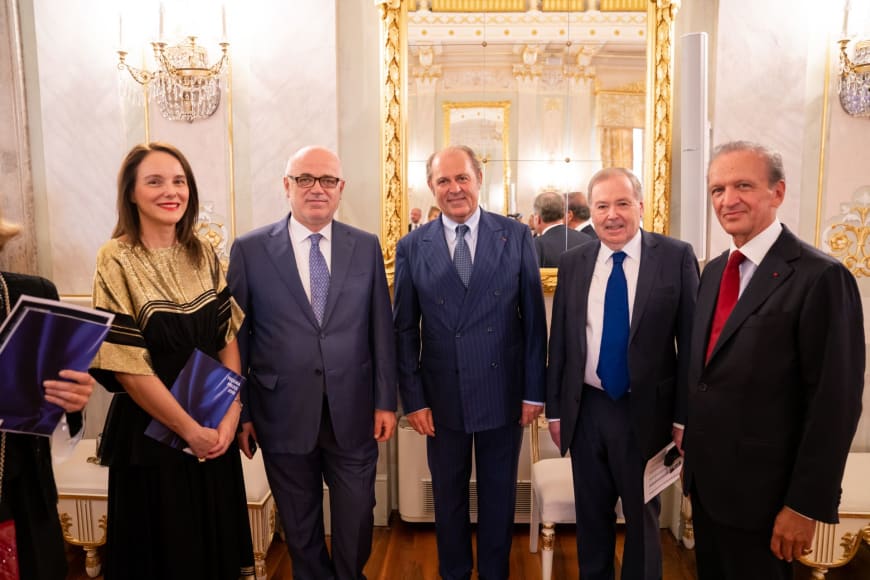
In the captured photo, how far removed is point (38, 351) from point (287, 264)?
2.49 ft

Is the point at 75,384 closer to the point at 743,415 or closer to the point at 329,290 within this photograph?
the point at 329,290

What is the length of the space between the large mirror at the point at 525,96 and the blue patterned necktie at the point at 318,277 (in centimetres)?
85

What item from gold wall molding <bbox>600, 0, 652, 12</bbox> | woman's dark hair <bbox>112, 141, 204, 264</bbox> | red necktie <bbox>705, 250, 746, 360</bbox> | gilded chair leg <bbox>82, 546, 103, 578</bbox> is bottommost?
gilded chair leg <bbox>82, 546, 103, 578</bbox>

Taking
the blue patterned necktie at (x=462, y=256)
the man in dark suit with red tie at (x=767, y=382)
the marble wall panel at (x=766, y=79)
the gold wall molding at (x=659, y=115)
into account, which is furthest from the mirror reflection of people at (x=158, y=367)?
the marble wall panel at (x=766, y=79)

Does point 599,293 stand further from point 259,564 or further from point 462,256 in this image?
point 259,564

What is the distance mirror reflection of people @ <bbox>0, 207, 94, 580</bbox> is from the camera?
130 cm

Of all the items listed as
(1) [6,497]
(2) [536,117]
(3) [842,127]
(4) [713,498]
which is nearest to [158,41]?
(2) [536,117]

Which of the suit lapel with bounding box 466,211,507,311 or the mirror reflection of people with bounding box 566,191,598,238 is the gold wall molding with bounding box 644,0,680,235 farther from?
the suit lapel with bounding box 466,211,507,311

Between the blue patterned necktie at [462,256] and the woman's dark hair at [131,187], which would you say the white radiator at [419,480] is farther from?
the woman's dark hair at [131,187]

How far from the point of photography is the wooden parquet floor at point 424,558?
2.48m

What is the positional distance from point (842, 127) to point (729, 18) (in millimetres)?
709

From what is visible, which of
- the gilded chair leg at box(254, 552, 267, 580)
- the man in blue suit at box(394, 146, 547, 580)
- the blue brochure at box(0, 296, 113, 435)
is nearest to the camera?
the blue brochure at box(0, 296, 113, 435)

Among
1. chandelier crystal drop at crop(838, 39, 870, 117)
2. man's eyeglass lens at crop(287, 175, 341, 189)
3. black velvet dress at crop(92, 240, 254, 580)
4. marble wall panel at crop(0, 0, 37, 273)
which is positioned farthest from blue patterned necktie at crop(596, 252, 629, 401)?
marble wall panel at crop(0, 0, 37, 273)

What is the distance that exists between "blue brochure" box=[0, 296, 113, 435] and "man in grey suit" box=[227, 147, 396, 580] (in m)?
0.60
